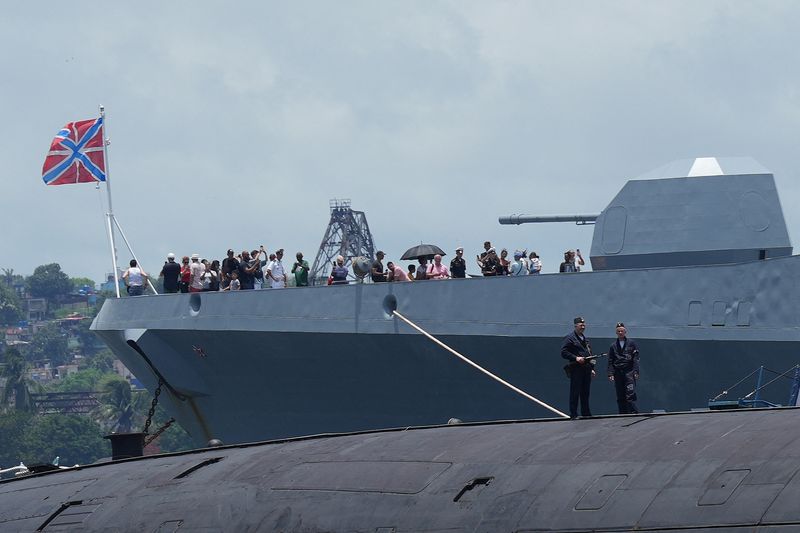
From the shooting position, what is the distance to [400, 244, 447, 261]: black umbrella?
98.4 feet

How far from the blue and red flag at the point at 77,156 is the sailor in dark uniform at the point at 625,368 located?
15992 mm

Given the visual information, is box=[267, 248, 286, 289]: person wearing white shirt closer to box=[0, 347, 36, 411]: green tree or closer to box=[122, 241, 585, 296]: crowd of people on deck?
box=[122, 241, 585, 296]: crowd of people on deck

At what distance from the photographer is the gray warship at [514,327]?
84.2 ft

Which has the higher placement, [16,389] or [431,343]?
[431,343]

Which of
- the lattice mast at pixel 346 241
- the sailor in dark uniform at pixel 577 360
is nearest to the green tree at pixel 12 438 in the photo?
the lattice mast at pixel 346 241

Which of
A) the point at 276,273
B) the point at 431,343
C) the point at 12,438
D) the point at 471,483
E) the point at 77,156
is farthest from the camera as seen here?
the point at 12,438

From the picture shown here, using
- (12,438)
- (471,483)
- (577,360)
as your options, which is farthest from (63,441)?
(471,483)

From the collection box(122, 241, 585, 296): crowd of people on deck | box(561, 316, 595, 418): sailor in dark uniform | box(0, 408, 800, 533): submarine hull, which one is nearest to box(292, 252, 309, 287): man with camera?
box(122, 241, 585, 296): crowd of people on deck

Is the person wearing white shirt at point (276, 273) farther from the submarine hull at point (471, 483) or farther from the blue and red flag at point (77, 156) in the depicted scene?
the submarine hull at point (471, 483)

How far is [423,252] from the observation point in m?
30.1

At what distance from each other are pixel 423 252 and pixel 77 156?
8.70 meters

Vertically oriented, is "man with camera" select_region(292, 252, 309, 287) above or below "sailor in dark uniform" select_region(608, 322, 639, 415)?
above

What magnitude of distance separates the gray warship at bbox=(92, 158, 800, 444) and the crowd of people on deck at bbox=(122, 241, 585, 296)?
736mm

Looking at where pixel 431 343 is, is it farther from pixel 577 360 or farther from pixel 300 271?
pixel 577 360
